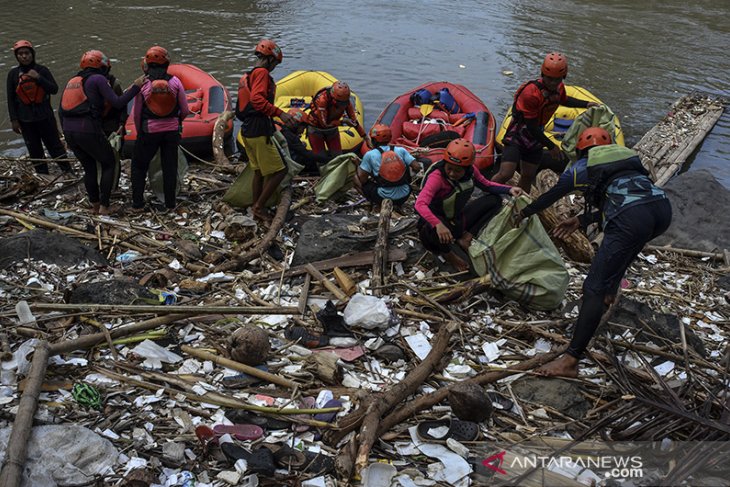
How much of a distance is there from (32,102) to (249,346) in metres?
5.60

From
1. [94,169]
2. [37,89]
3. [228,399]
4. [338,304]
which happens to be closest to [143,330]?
[228,399]

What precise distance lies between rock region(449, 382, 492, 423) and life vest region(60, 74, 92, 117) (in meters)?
4.93

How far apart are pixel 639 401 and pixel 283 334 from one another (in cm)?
260

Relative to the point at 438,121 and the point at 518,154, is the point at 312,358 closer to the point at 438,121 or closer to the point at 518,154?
the point at 518,154

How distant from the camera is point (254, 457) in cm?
378

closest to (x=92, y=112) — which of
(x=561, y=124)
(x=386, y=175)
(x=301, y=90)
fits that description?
(x=386, y=175)

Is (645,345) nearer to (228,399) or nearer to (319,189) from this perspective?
(228,399)

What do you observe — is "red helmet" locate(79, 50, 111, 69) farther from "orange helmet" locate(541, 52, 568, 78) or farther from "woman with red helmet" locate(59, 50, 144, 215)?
"orange helmet" locate(541, 52, 568, 78)

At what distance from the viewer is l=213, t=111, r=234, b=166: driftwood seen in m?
8.87

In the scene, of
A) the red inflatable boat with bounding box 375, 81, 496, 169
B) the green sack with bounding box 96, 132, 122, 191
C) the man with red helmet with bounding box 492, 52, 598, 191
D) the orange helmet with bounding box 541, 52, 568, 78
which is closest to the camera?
the orange helmet with bounding box 541, 52, 568, 78

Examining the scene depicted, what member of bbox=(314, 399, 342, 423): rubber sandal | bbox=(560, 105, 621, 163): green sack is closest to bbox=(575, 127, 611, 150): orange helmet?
bbox=(314, 399, 342, 423): rubber sandal

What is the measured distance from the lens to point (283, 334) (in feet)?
16.6

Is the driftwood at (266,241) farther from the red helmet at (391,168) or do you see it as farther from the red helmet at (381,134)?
the red helmet at (381,134)

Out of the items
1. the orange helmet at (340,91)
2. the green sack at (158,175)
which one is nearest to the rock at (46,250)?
the green sack at (158,175)
